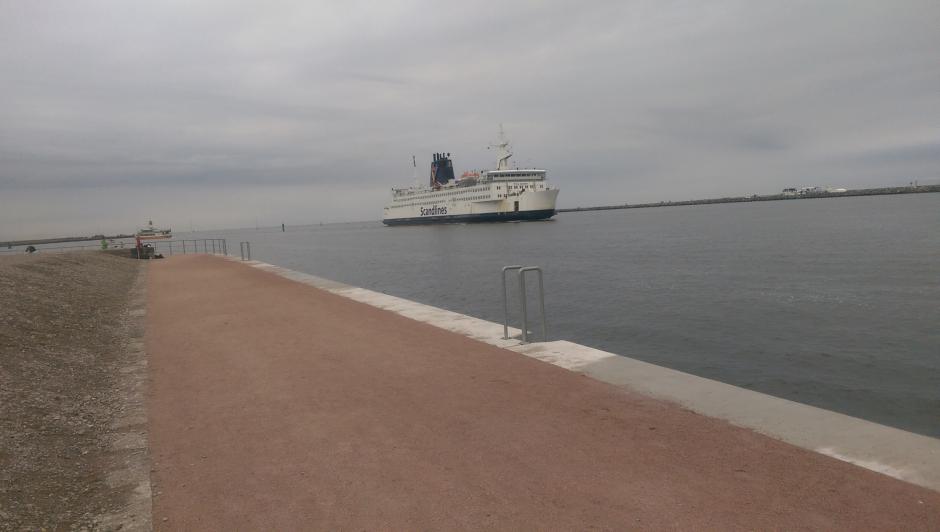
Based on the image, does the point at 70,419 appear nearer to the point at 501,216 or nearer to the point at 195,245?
the point at 195,245

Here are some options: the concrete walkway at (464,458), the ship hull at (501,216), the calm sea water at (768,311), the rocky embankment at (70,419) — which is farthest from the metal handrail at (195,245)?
the ship hull at (501,216)

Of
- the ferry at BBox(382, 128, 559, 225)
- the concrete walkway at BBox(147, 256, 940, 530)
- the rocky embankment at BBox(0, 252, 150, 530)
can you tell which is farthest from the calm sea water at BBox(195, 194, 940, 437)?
the ferry at BBox(382, 128, 559, 225)

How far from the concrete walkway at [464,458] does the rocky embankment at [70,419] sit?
0.21 meters

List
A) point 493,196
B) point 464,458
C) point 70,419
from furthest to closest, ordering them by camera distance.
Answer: point 493,196 < point 70,419 < point 464,458

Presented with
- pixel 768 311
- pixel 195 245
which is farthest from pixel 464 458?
pixel 195 245

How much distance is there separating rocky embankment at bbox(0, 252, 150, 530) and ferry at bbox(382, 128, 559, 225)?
2804 inches

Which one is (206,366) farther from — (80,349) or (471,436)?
(471,436)

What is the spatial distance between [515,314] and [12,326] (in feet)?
32.7

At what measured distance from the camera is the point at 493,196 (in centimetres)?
8006

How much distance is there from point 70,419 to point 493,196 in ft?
251

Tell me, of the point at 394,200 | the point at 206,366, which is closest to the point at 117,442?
the point at 206,366

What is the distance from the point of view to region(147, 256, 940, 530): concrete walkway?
118 inches

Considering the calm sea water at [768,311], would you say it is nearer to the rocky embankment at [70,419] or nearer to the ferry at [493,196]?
the rocky embankment at [70,419]

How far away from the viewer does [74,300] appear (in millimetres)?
11438
